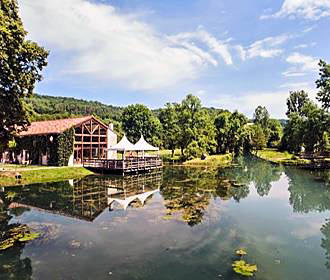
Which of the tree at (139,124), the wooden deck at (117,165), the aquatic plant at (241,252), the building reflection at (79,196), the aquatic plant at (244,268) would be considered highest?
the tree at (139,124)

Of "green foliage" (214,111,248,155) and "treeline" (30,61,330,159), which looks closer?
"treeline" (30,61,330,159)

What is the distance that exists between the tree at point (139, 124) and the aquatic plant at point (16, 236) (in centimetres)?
5582

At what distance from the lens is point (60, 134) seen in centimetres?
2955

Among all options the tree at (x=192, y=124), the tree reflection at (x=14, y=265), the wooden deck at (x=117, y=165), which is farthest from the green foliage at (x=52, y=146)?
the tree reflection at (x=14, y=265)

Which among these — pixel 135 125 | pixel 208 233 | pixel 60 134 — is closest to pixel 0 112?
pixel 60 134

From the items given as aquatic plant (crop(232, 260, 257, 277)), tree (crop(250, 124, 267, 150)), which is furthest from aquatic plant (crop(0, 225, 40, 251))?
tree (crop(250, 124, 267, 150))

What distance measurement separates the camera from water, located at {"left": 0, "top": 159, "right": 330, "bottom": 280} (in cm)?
789

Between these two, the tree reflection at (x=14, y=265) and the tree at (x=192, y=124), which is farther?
the tree at (x=192, y=124)

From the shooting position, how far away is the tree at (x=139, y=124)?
68.2 metres

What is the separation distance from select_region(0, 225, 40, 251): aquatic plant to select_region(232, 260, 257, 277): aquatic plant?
7.61 metres

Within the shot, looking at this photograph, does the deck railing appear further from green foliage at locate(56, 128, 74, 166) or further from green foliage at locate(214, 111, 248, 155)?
green foliage at locate(214, 111, 248, 155)

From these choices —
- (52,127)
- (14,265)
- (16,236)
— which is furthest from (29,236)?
(52,127)

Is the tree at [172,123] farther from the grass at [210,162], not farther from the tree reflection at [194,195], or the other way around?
the tree reflection at [194,195]

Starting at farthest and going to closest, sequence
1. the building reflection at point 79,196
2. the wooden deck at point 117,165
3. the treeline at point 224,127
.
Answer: the treeline at point 224,127, the wooden deck at point 117,165, the building reflection at point 79,196
